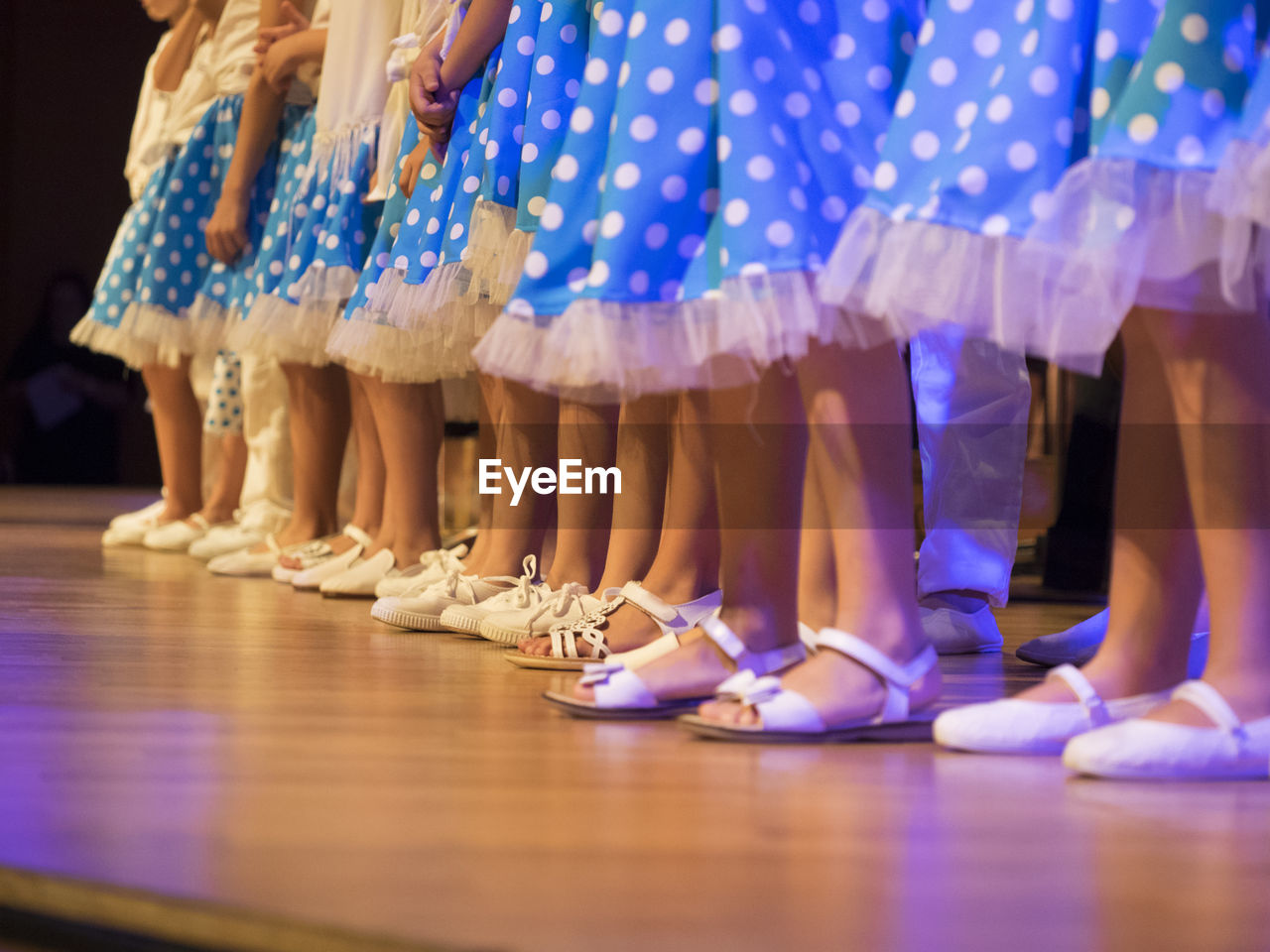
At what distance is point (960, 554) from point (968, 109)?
0.85m

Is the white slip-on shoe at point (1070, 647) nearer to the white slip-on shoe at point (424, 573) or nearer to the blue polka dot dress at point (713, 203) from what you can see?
the blue polka dot dress at point (713, 203)

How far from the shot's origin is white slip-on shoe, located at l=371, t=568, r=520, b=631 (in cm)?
178

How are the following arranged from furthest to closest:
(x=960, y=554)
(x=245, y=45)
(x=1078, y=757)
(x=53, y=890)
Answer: (x=245, y=45)
(x=960, y=554)
(x=1078, y=757)
(x=53, y=890)

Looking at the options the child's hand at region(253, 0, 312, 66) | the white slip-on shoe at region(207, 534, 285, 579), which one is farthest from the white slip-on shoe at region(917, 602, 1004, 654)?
the child's hand at region(253, 0, 312, 66)

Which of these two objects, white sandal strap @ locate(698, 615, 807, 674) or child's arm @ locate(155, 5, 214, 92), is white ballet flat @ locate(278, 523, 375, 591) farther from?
child's arm @ locate(155, 5, 214, 92)

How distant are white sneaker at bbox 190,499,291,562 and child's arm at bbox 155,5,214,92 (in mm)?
1042

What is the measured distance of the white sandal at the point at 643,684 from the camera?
1.17 metres

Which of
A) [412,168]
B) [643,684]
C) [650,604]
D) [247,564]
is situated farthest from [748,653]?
[247,564]

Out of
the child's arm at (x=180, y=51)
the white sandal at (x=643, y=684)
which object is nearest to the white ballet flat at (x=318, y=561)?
the white sandal at (x=643, y=684)

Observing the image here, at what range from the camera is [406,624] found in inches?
70.4

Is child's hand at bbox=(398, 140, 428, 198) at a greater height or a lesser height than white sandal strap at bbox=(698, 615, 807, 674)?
greater

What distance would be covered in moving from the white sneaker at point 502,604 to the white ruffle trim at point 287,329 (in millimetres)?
714

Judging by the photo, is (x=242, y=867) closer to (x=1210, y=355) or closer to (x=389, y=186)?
(x=1210, y=355)

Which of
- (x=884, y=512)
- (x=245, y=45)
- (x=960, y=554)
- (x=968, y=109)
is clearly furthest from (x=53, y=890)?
(x=245, y=45)
